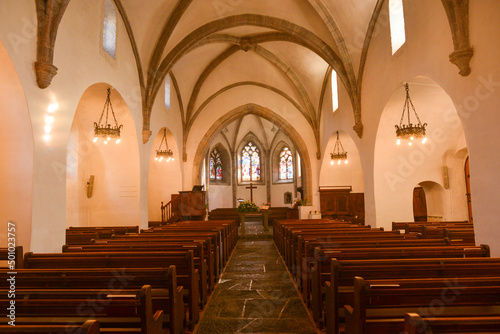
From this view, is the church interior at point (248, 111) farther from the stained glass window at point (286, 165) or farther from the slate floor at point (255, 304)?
the stained glass window at point (286, 165)

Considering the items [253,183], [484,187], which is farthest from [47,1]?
[253,183]

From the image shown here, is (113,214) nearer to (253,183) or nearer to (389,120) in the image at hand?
(389,120)

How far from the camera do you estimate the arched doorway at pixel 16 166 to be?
5789 millimetres

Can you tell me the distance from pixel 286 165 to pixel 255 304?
24382 millimetres

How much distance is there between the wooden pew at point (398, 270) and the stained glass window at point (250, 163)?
2644 centimetres

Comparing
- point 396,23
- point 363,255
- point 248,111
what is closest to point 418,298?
point 363,255

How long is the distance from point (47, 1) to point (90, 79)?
7.14 ft

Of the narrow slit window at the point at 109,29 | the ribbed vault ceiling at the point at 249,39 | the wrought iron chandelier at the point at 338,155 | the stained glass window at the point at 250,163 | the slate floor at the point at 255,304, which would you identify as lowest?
the slate floor at the point at 255,304

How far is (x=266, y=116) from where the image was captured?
65.5 feet

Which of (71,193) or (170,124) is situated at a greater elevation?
(170,124)

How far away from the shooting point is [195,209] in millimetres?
15289

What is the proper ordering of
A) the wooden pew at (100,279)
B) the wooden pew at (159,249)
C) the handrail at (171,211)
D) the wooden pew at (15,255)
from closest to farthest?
the wooden pew at (100,279) → the wooden pew at (15,255) → the wooden pew at (159,249) → the handrail at (171,211)

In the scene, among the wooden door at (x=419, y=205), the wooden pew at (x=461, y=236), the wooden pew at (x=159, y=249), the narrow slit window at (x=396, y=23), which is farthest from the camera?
the wooden door at (x=419, y=205)

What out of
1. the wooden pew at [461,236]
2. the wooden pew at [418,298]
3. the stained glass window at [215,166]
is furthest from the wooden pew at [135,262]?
the stained glass window at [215,166]
